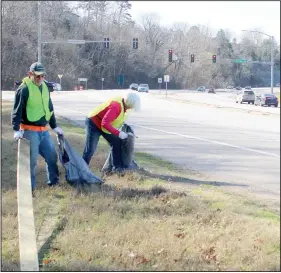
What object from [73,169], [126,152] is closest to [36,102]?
[73,169]

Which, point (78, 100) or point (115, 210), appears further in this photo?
point (78, 100)

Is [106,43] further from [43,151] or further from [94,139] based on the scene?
[43,151]

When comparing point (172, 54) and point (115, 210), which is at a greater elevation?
point (172, 54)

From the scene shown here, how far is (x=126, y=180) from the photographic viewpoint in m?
7.25

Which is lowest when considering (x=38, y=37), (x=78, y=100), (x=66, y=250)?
(x=66, y=250)

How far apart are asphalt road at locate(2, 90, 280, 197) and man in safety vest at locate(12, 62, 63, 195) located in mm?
1143

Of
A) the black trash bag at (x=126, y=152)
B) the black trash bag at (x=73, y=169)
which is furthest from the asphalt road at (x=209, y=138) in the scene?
the black trash bag at (x=73, y=169)

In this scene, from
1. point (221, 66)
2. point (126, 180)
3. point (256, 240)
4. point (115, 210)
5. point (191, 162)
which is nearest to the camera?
point (256, 240)

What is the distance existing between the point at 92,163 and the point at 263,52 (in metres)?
3.20

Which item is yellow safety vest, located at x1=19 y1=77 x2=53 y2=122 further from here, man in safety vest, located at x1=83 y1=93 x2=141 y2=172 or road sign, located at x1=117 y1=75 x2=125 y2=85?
road sign, located at x1=117 y1=75 x2=125 y2=85

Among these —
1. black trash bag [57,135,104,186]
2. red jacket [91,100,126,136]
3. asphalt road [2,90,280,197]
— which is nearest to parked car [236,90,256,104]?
asphalt road [2,90,280,197]

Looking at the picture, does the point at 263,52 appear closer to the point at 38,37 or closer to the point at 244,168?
the point at 38,37

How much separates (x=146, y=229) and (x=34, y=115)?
6.93 feet

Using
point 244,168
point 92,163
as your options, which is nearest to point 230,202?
point 92,163
